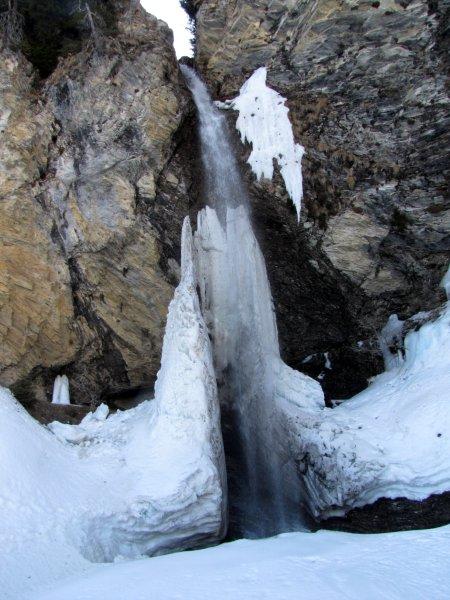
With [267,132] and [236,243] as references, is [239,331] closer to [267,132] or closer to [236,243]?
[236,243]

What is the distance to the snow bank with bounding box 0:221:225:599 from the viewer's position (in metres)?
8.15

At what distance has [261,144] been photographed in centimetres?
1335

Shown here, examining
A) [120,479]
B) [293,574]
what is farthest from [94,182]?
[293,574]

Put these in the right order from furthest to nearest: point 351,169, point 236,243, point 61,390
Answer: point 61,390
point 236,243
point 351,169

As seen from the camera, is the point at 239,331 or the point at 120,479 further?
the point at 239,331

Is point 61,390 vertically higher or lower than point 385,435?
higher

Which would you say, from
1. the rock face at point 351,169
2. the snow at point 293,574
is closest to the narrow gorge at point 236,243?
the rock face at point 351,169

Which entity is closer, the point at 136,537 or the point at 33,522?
the point at 33,522

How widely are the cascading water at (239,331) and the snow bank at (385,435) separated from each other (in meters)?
1.03

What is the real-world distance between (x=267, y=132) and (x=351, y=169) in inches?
86.6

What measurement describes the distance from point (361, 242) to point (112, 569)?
8.59m

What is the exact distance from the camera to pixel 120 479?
9734 millimetres

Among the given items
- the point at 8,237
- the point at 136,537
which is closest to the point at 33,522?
the point at 136,537

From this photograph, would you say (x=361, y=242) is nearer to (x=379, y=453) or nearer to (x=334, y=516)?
(x=379, y=453)
